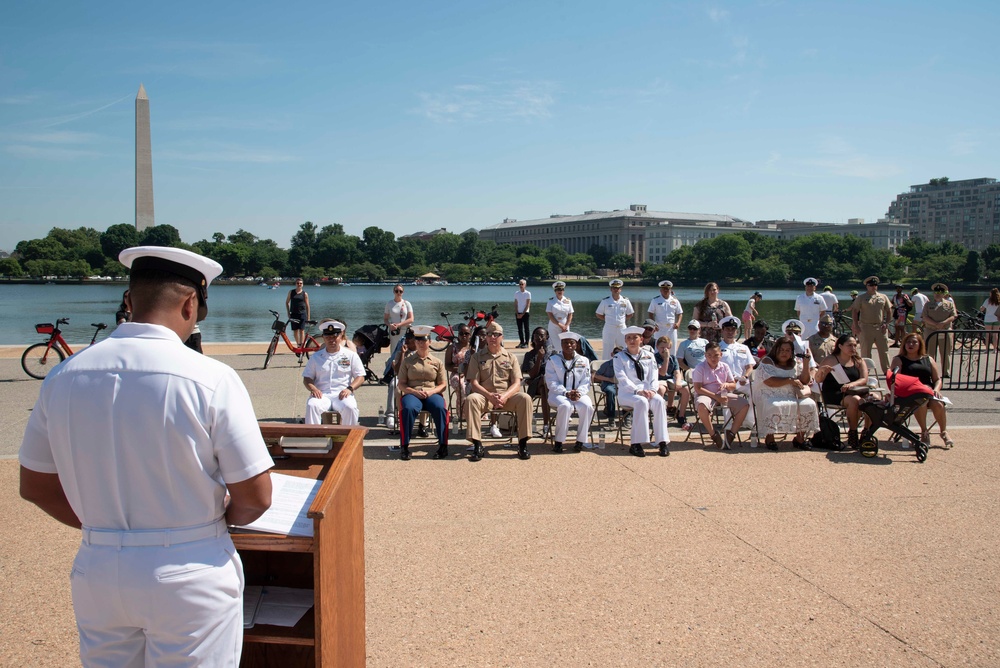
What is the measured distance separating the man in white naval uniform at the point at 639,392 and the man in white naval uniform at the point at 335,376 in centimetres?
304

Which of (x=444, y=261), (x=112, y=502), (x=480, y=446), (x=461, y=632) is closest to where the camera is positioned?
(x=112, y=502)

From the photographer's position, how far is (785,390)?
326 inches

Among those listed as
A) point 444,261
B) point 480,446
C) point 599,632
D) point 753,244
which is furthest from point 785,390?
point 444,261

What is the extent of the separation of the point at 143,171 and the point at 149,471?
74.5 meters

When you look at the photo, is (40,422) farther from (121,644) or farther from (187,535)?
(121,644)

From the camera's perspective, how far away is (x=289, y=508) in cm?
247

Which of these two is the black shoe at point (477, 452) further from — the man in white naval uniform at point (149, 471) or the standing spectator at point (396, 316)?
the man in white naval uniform at point (149, 471)

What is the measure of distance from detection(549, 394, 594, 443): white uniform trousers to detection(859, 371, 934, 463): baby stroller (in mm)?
2950

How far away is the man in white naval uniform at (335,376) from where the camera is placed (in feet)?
26.2

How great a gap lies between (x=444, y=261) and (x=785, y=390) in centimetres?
17816

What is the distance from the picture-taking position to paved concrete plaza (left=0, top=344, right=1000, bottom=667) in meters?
3.66

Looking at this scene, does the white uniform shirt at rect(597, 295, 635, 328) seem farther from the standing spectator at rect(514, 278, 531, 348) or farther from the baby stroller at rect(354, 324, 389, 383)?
the standing spectator at rect(514, 278, 531, 348)

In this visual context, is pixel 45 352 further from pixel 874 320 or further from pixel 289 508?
pixel 874 320

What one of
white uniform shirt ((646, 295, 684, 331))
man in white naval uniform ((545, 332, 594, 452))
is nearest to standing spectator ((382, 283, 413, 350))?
white uniform shirt ((646, 295, 684, 331))
